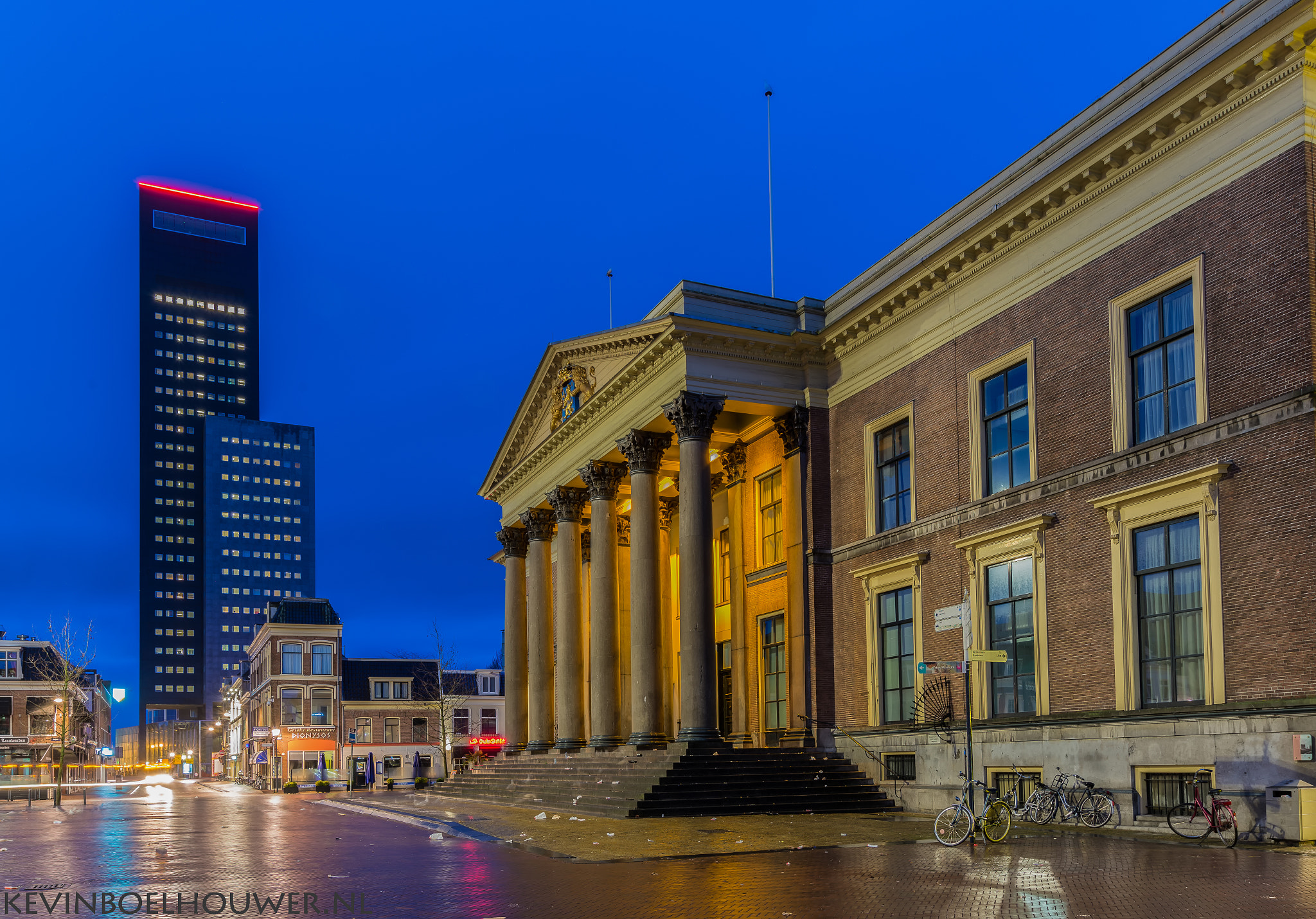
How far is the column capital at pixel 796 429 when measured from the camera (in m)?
34.5

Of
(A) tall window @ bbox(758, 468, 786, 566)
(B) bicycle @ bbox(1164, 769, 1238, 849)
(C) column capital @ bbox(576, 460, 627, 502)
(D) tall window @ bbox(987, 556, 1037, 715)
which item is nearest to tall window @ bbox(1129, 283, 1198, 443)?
(D) tall window @ bbox(987, 556, 1037, 715)

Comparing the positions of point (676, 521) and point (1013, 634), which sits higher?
point (676, 521)

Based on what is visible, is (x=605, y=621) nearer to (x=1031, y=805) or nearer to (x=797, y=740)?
(x=797, y=740)

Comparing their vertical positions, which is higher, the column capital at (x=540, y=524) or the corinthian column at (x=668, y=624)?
the column capital at (x=540, y=524)

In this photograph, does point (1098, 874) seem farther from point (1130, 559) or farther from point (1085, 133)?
point (1085, 133)

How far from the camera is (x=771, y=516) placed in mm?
37969

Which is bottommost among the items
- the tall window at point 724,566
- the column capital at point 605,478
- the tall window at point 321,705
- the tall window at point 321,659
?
the tall window at point 321,705

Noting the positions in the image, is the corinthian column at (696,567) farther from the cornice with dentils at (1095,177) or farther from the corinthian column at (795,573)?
the cornice with dentils at (1095,177)

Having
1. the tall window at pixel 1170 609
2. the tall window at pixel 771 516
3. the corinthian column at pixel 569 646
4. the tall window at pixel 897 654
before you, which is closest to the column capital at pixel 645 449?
the tall window at pixel 771 516

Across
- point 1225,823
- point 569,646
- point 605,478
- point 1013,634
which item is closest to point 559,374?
point 605,478

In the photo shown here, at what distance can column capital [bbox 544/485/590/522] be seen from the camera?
4291 centimetres

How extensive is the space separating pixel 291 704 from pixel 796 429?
73.2 metres

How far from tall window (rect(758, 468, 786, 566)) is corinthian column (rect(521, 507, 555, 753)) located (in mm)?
10561

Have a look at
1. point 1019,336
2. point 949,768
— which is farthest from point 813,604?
point 1019,336
